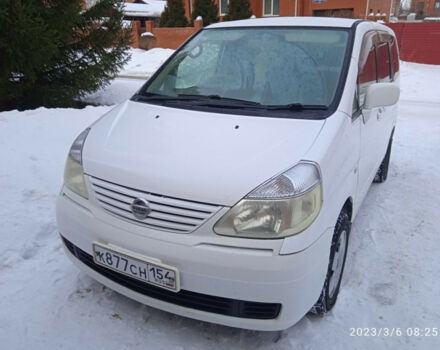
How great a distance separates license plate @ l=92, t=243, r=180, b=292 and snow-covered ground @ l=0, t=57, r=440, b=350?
1.46ft

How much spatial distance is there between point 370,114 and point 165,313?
202cm

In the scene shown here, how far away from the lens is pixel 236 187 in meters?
1.83

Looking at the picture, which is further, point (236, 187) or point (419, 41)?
point (419, 41)

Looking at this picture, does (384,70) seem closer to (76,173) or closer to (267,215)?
(267,215)

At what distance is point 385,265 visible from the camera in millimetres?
2938

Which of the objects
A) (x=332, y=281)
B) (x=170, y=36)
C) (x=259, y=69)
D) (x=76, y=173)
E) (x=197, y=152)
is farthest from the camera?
(x=170, y=36)

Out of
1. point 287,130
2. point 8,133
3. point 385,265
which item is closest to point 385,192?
point 385,265

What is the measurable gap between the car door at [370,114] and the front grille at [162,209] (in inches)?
54.4

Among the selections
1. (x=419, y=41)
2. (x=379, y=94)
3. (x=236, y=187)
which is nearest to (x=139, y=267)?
(x=236, y=187)

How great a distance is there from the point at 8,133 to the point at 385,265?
15.4 feet

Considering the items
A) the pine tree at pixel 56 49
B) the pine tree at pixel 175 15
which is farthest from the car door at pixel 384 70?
the pine tree at pixel 175 15

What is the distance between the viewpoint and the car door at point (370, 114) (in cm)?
273

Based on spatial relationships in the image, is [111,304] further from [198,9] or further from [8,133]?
[198,9]

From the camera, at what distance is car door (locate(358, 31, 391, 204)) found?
8.96 feet
